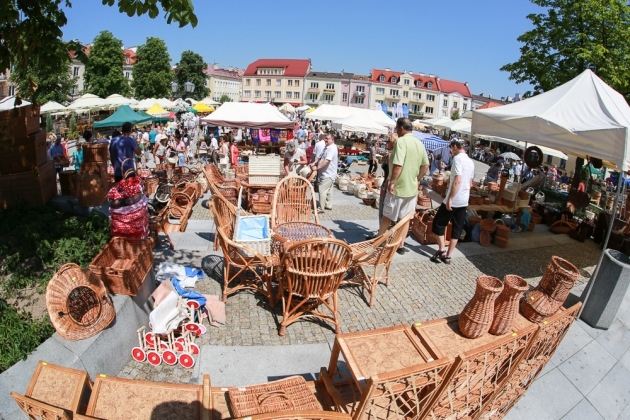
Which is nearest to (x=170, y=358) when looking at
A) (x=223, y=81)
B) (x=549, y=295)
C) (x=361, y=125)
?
(x=549, y=295)

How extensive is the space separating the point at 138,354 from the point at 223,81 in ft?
338

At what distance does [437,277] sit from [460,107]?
8773 cm

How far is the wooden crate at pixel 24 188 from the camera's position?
4910mm

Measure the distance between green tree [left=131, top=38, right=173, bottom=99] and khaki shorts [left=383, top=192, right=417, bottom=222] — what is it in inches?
2075

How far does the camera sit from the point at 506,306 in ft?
10.2

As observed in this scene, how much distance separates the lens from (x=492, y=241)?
7352 mm

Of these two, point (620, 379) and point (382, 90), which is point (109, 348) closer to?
point (620, 379)

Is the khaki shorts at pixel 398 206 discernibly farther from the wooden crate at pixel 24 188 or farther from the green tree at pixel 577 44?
the green tree at pixel 577 44

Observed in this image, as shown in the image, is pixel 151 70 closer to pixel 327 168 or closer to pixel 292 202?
pixel 327 168

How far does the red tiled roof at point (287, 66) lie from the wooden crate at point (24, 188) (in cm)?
8513

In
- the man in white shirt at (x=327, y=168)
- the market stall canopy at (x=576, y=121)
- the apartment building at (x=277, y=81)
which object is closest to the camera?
the market stall canopy at (x=576, y=121)

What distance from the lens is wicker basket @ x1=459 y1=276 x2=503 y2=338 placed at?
Result: 2.97m

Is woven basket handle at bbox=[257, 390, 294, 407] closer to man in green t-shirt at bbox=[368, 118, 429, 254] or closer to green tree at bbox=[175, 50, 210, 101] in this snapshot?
man in green t-shirt at bbox=[368, 118, 429, 254]

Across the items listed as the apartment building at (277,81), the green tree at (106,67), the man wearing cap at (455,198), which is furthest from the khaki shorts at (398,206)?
the apartment building at (277,81)
